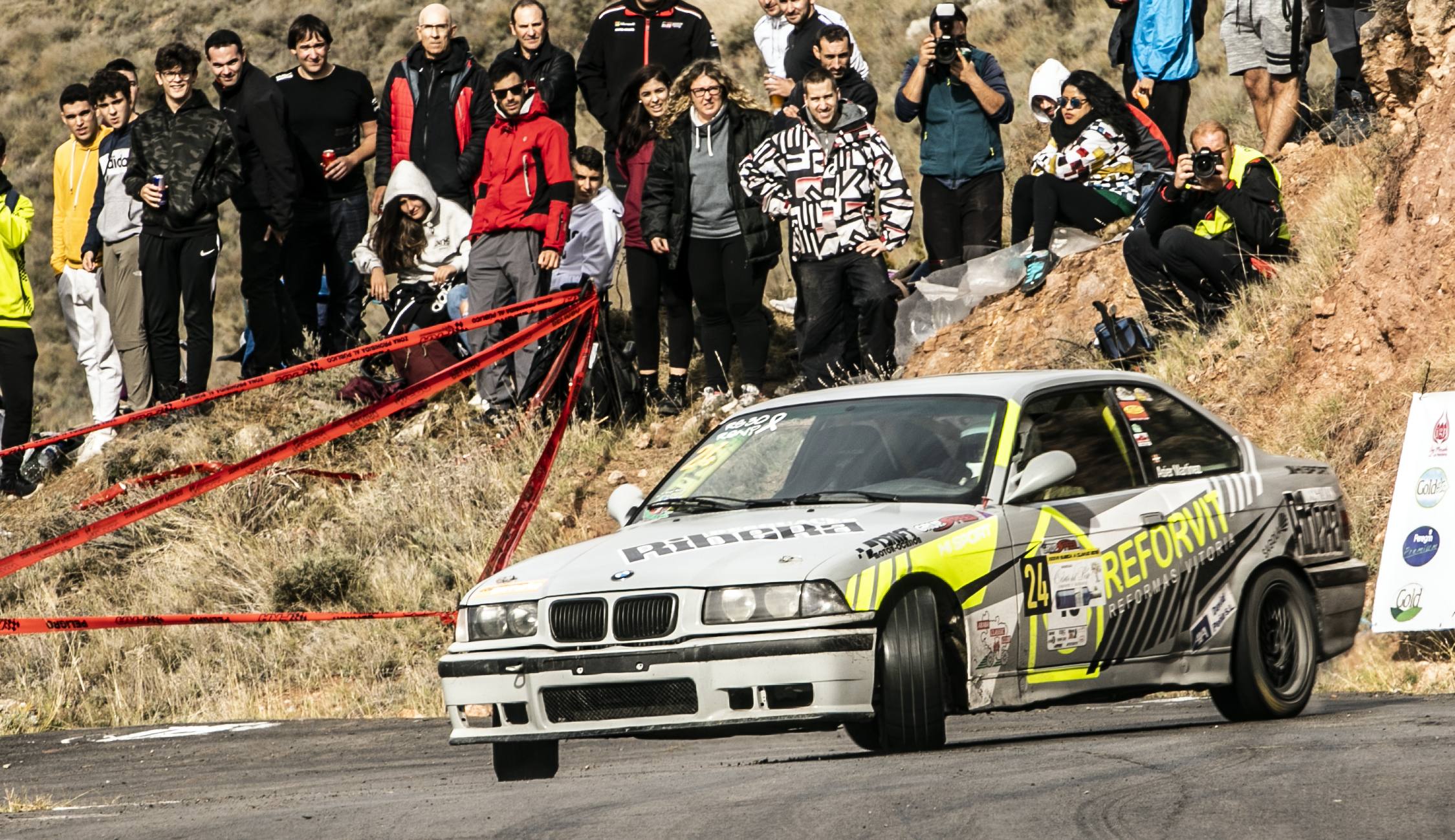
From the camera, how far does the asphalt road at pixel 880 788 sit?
555cm

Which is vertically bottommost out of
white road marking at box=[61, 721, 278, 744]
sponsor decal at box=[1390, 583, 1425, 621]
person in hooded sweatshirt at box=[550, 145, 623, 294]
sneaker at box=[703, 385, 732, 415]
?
white road marking at box=[61, 721, 278, 744]

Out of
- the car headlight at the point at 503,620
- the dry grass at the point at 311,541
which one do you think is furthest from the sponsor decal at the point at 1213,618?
the dry grass at the point at 311,541

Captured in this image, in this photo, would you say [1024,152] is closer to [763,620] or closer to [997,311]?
[997,311]

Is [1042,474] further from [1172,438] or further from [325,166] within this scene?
[325,166]

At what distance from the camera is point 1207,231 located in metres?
13.2

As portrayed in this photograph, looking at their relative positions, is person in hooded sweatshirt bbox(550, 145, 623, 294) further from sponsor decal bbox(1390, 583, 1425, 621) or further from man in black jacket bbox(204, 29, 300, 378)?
sponsor decal bbox(1390, 583, 1425, 621)

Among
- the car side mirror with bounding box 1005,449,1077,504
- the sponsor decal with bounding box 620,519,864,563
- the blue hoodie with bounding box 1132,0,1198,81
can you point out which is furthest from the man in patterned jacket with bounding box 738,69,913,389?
the sponsor decal with bounding box 620,519,864,563

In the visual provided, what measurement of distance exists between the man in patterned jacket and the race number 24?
6.31m

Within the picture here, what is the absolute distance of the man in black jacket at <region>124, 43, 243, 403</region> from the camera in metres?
15.1

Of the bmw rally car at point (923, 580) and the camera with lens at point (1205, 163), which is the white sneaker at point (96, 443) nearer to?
the camera with lens at point (1205, 163)

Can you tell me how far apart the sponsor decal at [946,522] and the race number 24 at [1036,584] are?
0.89ft

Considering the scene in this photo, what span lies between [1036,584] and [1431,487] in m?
3.79

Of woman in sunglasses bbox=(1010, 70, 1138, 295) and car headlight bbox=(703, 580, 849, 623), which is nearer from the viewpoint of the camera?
car headlight bbox=(703, 580, 849, 623)

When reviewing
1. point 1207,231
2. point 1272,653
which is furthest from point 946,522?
point 1207,231
